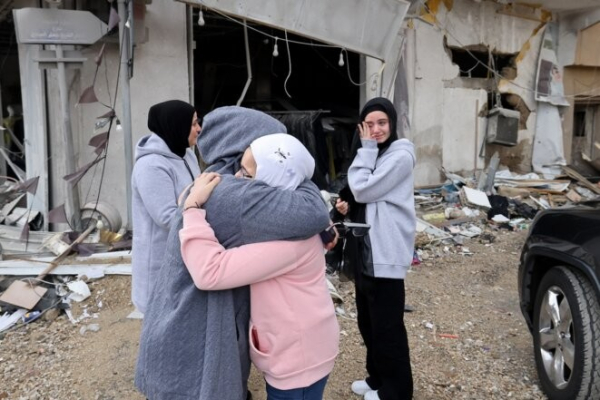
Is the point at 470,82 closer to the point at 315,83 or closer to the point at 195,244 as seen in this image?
the point at 315,83

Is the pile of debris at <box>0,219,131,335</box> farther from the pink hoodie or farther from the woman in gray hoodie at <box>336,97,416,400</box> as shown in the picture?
the pink hoodie

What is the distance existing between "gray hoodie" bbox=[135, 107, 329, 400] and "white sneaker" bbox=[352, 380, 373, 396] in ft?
5.28

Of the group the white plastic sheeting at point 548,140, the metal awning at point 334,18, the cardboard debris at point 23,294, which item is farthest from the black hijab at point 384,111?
the white plastic sheeting at point 548,140

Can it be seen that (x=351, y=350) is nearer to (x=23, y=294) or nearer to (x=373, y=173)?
(x=373, y=173)

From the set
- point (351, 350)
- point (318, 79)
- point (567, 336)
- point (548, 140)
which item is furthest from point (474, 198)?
point (567, 336)

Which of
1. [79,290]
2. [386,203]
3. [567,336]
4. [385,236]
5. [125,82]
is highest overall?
[125,82]

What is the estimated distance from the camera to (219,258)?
151cm

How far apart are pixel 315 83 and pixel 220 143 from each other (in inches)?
375

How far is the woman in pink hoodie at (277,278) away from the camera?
4.96 ft

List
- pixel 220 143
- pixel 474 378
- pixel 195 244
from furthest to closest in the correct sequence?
pixel 474 378 → pixel 220 143 → pixel 195 244

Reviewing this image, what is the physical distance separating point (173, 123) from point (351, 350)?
215cm

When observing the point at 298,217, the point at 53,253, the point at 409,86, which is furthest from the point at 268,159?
the point at 409,86

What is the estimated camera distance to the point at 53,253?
16.9 ft

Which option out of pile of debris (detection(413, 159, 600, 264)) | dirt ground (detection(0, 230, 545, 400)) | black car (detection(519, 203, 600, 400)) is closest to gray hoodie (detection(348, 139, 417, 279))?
black car (detection(519, 203, 600, 400))
